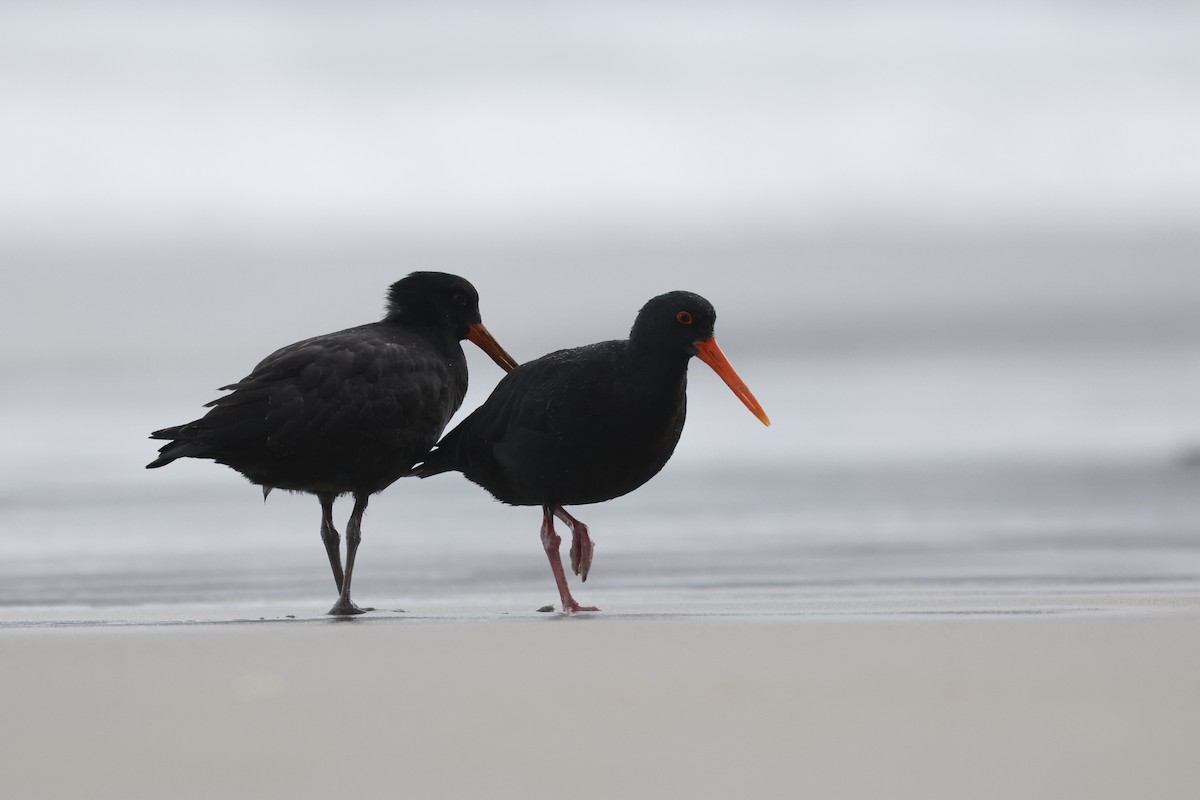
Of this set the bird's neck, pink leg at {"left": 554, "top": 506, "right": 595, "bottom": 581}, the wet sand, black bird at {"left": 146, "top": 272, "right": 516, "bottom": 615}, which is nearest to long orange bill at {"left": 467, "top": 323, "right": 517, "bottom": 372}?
black bird at {"left": 146, "top": 272, "right": 516, "bottom": 615}

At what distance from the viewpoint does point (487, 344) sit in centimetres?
823

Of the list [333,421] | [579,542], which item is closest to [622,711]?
[333,421]

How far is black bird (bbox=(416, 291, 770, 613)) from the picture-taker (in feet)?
22.1

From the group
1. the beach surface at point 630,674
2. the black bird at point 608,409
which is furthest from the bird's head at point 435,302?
the beach surface at point 630,674

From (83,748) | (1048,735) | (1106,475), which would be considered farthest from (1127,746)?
(1106,475)

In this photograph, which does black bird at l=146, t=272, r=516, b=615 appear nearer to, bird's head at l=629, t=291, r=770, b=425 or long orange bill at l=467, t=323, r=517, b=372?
long orange bill at l=467, t=323, r=517, b=372

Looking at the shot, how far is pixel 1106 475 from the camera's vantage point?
1340 cm

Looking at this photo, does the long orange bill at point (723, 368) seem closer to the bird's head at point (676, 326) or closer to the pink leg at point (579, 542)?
the bird's head at point (676, 326)

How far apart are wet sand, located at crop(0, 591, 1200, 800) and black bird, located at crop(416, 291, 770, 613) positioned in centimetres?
127

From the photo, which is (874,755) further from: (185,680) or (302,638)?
(302,638)

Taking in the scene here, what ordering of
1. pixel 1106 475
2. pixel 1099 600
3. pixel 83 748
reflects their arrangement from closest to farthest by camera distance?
pixel 83 748, pixel 1099 600, pixel 1106 475

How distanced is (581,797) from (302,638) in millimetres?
2252

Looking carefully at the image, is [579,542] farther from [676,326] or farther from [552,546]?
[676,326]

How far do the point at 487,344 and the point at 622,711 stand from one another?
4.35 meters
